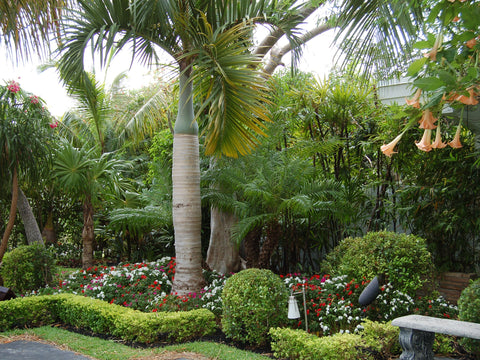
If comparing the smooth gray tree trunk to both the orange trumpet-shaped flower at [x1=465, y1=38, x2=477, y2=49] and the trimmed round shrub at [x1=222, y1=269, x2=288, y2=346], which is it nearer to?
the trimmed round shrub at [x1=222, y1=269, x2=288, y2=346]

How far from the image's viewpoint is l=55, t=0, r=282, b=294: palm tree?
17.9 feet

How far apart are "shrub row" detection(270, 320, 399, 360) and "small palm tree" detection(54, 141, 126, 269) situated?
475 centimetres

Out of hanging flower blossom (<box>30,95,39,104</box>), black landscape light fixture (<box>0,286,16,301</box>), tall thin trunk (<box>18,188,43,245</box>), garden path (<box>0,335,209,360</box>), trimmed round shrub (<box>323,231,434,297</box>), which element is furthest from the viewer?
tall thin trunk (<box>18,188,43,245</box>)

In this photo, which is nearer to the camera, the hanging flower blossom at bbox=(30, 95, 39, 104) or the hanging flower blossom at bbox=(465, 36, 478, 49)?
the hanging flower blossom at bbox=(465, 36, 478, 49)

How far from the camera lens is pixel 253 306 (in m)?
4.77

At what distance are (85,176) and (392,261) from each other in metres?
5.57

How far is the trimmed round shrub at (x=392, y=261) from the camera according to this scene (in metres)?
5.26

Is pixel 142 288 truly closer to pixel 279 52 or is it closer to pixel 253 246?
pixel 253 246

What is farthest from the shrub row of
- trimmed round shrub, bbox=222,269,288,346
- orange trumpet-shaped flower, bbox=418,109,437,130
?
orange trumpet-shaped flower, bbox=418,109,437,130

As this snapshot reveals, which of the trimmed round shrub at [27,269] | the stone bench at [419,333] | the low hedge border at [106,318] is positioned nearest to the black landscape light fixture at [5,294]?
the low hedge border at [106,318]

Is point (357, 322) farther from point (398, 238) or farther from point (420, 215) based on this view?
point (420, 215)

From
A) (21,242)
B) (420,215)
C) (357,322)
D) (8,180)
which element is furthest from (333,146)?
(21,242)

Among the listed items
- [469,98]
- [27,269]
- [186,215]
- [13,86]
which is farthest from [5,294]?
[469,98]

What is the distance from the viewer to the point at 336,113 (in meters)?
7.27
